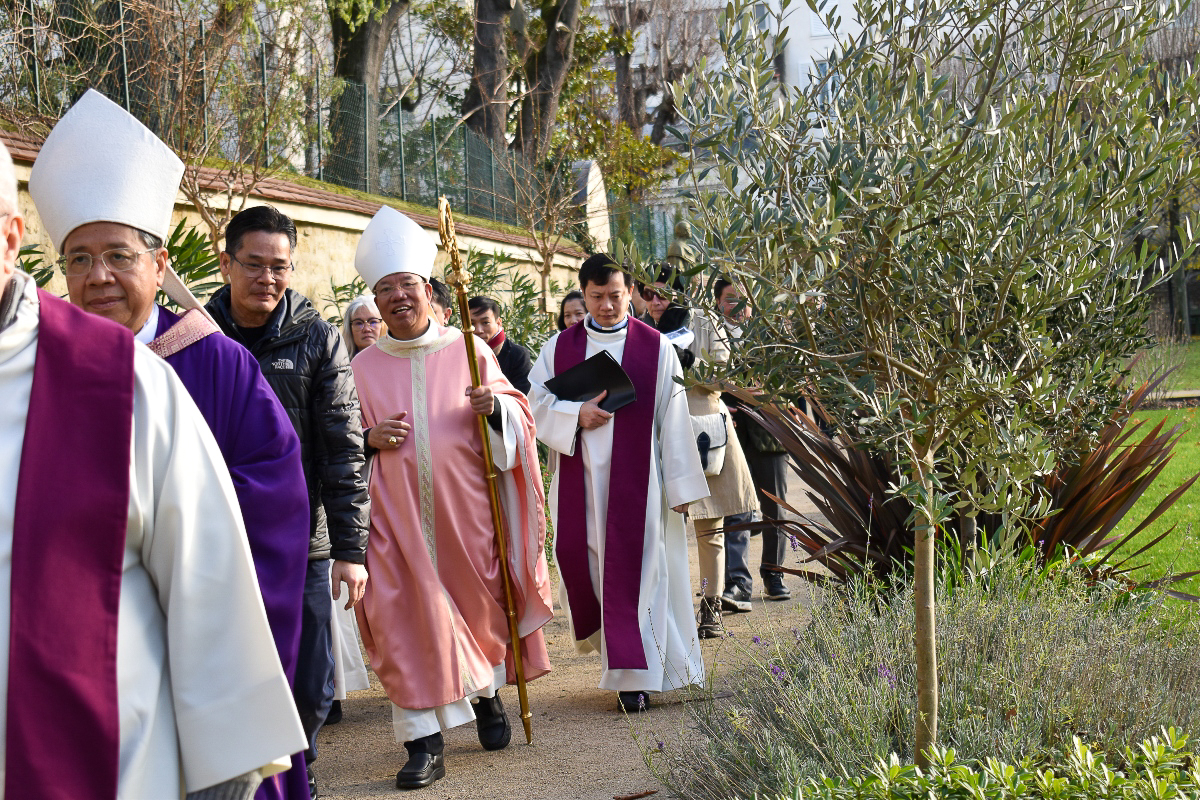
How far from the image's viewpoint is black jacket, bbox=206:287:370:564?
168 inches

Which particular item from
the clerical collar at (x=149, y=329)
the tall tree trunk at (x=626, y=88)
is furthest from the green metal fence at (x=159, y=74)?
the tall tree trunk at (x=626, y=88)

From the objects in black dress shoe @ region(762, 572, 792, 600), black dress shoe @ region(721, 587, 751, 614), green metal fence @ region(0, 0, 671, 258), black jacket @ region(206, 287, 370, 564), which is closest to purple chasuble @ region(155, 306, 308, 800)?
black jacket @ region(206, 287, 370, 564)

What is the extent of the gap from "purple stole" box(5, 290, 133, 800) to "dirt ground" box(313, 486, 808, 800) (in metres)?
2.49

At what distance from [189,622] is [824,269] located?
1712mm

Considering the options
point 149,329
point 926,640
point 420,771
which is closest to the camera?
point 149,329

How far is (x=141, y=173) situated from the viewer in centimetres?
277

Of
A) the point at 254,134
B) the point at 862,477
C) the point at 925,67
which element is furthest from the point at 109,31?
the point at 925,67

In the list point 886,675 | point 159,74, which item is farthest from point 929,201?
point 159,74

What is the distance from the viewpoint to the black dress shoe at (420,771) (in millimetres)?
4645

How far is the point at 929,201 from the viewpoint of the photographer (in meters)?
3.08

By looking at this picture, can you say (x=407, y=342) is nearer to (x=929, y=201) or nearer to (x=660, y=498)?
(x=660, y=498)

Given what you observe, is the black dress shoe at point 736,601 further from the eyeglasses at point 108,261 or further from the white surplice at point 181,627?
the white surplice at point 181,627

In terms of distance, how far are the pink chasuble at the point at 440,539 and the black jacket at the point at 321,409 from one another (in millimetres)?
596

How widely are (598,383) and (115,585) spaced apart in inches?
158
